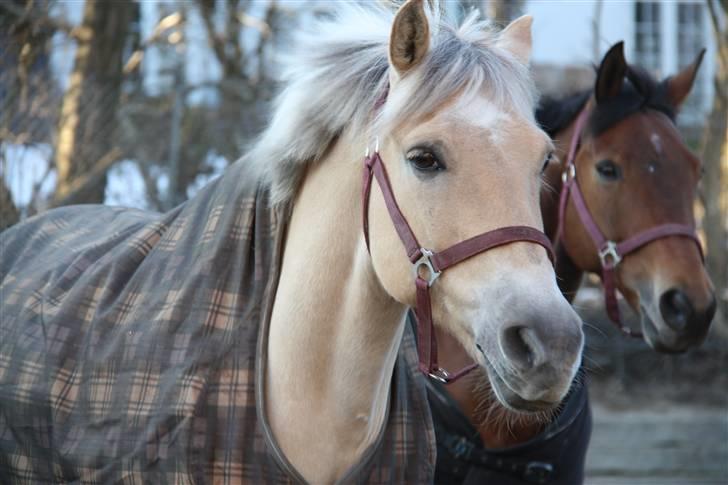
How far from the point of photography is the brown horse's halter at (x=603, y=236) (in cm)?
327

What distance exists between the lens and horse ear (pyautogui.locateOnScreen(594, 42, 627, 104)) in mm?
3471

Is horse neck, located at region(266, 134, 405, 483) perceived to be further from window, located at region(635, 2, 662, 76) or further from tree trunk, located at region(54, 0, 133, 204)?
window, located at region(635, 2, 662, 76)

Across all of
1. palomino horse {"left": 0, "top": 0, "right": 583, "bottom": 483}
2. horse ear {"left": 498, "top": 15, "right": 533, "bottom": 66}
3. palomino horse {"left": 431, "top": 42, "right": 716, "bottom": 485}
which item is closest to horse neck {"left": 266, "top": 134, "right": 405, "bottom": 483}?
palomino horse {"left": 0, "top": 0, "right": 583, "bottom": 483}

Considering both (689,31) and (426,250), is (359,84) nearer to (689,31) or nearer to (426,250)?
(426,250)

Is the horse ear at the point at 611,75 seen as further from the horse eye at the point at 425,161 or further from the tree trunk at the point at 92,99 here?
the tree trunk at the point at 92,99

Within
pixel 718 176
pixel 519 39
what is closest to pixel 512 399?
pixel 519 39

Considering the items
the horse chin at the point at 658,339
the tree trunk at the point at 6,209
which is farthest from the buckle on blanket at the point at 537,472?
the tree trunk at the point at 6,209

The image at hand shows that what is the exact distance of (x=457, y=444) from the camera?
3.14 metres

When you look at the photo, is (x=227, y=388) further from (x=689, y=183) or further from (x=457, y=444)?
(x=689, y=183)

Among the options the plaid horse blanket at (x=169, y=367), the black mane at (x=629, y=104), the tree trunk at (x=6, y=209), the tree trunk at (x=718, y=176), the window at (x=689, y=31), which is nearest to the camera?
the plaid horse blanket at (x=169, y=367)

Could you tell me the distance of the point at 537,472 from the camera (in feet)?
10.2

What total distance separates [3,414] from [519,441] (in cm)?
175

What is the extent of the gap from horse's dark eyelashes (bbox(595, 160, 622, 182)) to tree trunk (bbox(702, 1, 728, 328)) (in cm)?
372

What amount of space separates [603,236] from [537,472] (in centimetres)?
94
